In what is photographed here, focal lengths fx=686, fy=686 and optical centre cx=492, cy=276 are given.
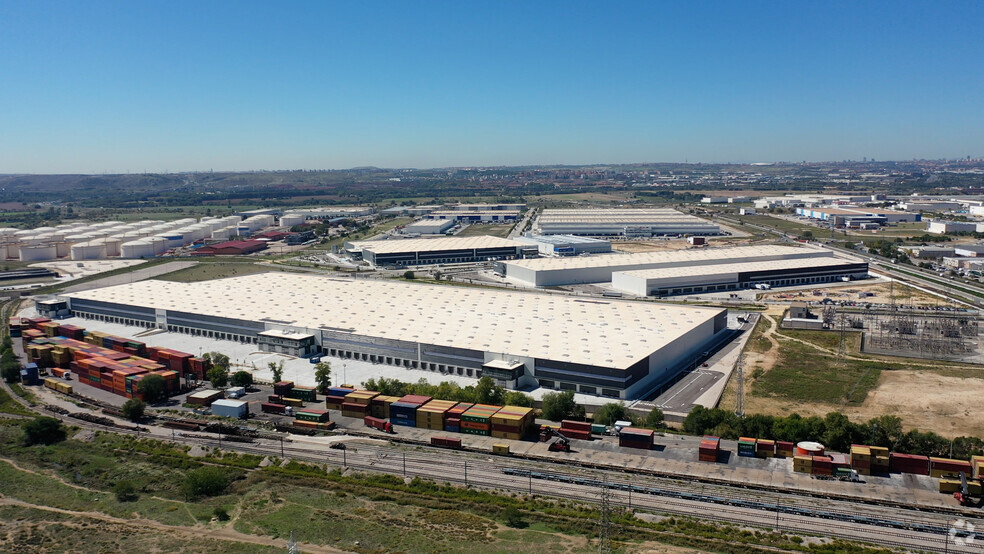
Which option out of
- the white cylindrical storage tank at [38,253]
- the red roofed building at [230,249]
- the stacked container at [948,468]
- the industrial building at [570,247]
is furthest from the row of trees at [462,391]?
the white cylindrical storage tank at [38,253]

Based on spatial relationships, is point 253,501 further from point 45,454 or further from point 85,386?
point 85,386

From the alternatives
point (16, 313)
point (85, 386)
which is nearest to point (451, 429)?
point (85, 386)

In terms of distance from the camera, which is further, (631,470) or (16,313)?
(16,313)

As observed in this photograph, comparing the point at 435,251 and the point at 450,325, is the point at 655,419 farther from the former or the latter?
the point at 435,251

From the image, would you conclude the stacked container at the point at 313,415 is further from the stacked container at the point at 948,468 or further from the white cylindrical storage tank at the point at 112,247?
the white cylindrical storage tank at the point at 112,247

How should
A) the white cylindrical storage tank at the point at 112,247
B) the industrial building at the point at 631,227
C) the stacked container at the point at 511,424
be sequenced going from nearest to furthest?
the stacked container at the point at 511,424, the white cylindrical storage tank at the point at 112,247, the industrial building at the point at 631,227

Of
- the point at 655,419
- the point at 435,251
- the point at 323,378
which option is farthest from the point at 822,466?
the point at 435,251
